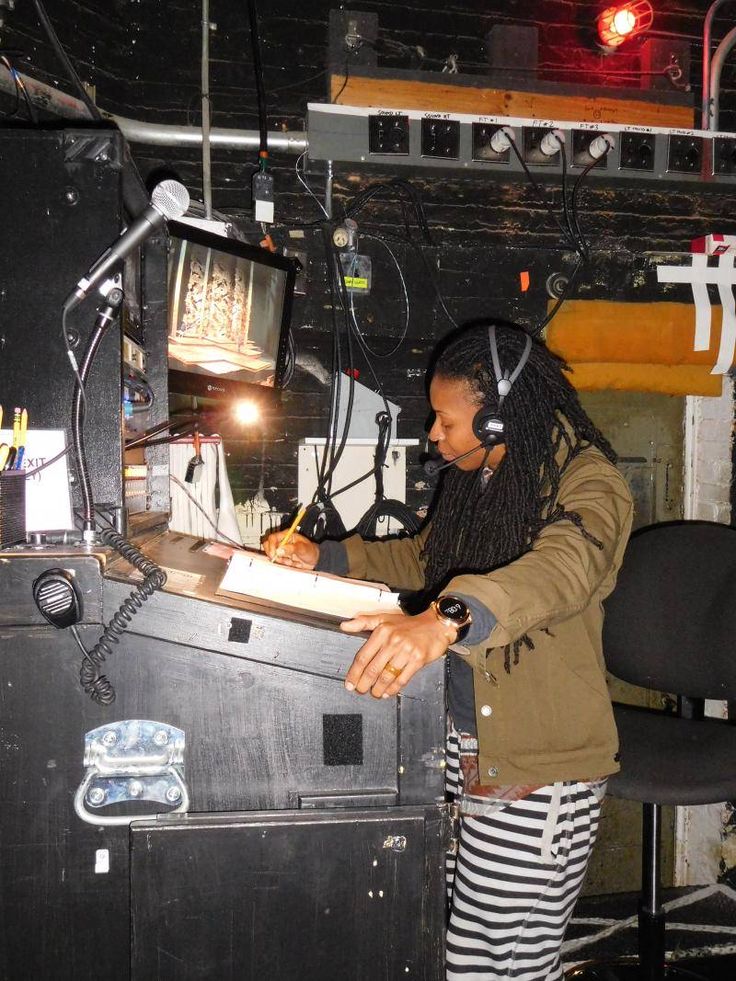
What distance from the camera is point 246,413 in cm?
267

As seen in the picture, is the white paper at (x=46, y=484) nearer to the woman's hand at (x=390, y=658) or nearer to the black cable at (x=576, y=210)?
the woman's hand at (x=390, y=658)

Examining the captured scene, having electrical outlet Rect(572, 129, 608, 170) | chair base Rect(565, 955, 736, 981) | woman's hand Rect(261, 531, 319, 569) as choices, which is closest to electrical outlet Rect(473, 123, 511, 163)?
electrical outlet Rect(572, 129, 608, 170)

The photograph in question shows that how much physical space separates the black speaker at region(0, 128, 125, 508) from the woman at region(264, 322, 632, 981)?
692mm

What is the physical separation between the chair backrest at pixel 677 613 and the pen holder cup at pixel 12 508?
5.82 ft

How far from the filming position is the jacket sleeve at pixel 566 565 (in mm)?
1157

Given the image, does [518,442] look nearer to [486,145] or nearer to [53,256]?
[53,256]

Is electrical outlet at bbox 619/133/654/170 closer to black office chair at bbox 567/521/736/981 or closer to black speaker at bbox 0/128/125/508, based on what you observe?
black office chair at bbox 567/521/736/981

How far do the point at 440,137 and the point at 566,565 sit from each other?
2161 mm

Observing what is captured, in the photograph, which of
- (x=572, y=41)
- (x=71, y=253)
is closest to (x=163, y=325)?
(x=71, y=253)

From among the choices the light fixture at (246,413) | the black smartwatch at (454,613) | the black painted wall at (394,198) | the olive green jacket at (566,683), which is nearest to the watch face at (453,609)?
the black smartwatch at (454,613)

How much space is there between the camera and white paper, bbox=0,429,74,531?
1154 millimetres

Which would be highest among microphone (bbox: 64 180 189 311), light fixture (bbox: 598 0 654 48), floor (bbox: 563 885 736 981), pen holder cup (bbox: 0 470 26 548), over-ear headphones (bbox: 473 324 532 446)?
light fixture (bbox: 598 0 654 48)

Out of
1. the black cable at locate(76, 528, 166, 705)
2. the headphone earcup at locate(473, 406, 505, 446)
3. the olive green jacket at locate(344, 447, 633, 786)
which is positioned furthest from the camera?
the headphone earcup at locate(473, 406, 505, 446)

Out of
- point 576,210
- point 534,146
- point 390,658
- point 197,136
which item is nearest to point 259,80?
point 197,136
